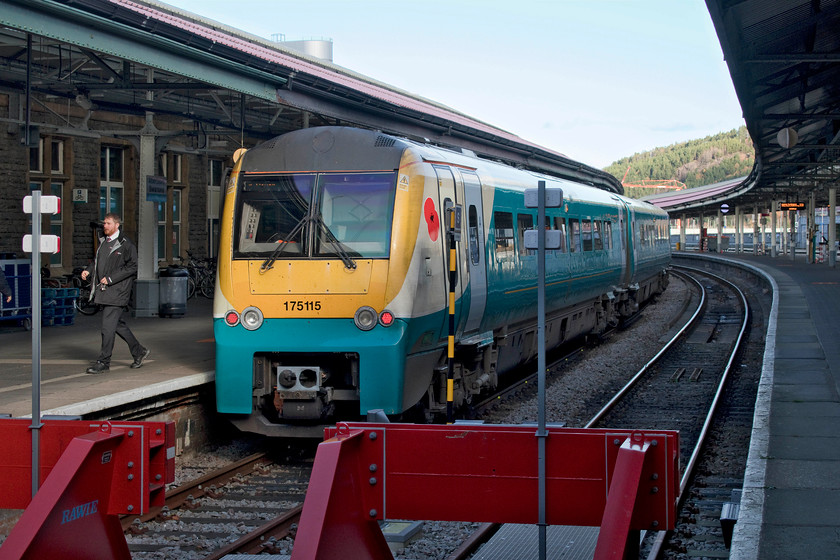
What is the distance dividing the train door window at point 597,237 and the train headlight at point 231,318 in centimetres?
935

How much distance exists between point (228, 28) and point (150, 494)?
2330 cm

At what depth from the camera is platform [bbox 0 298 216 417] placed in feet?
29.0

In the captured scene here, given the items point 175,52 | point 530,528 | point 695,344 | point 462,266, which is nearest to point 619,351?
point 695,344

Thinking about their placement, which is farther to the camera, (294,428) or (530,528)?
(294,428)

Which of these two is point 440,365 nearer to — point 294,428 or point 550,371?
point 294,428

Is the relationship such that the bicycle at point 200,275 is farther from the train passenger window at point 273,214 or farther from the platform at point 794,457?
the train passenger window at point 273,214

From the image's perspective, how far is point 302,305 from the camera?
917 centimetres

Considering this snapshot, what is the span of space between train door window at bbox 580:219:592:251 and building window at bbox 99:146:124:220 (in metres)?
9.50

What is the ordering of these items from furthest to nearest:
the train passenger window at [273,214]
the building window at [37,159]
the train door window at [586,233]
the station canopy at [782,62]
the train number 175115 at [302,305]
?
the building window at [37,159] < the train door window at [586,233] < the station canopy at [782,62] < the train passenger window at [273,214] < the train number 175115 at [302,305]

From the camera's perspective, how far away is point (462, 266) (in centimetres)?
1034

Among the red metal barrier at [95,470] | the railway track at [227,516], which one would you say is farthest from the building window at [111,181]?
the red metal barrier at [95,470]

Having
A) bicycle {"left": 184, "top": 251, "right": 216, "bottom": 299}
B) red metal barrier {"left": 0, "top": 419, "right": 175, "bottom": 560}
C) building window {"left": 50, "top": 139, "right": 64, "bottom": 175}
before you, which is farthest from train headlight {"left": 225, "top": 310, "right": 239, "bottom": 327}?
bicycle {"left": 184, "top": 251, "right": 216, "bottom": 299}

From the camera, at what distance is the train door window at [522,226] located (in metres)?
12.5

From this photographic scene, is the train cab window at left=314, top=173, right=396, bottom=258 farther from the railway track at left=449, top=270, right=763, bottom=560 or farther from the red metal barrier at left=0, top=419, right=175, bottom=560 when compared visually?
the red metal barrier at left=0, top=419, right=175, bottom=560
